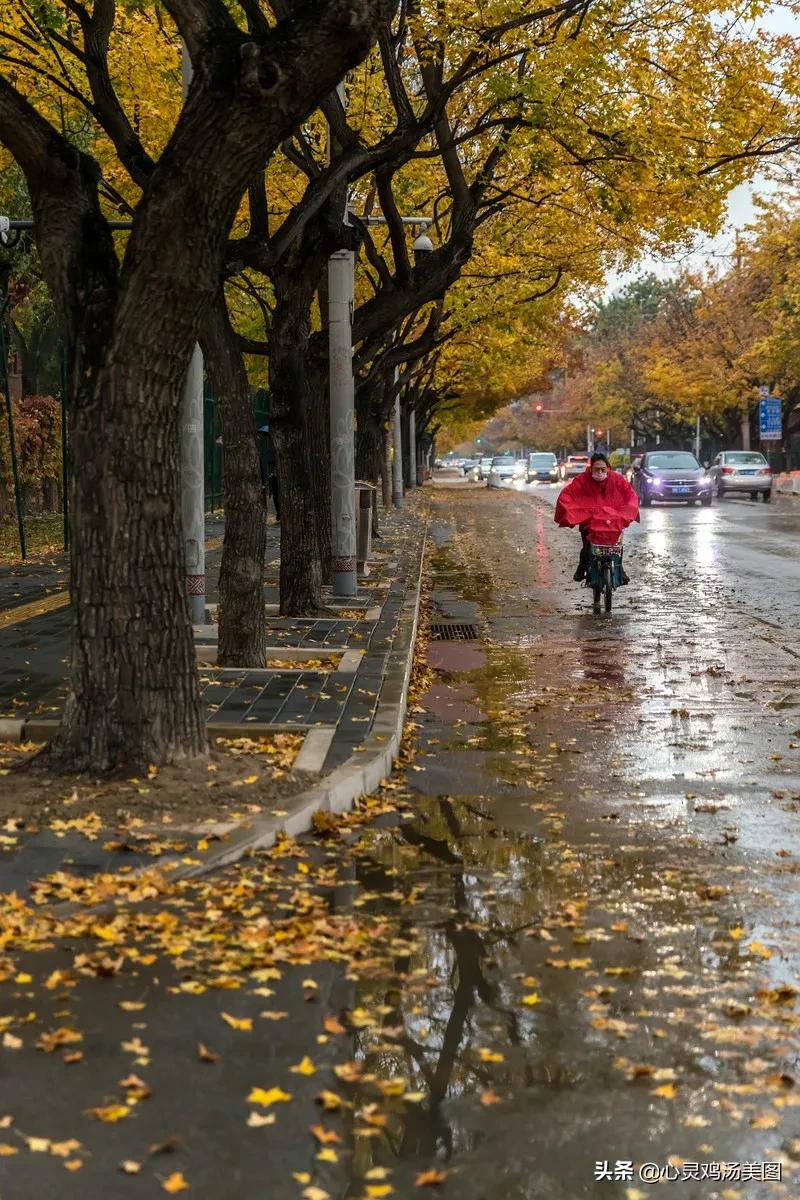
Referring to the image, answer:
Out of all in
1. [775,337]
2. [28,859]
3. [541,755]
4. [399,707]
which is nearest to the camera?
[28,859]

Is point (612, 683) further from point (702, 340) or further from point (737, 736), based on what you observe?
point (702, 340)

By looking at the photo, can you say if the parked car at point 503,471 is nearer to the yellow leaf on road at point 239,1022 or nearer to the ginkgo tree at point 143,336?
the ginkgo tree at point 143,336

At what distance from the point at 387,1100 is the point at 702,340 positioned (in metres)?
67.4

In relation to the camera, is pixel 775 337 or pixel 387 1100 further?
pixel 775 337

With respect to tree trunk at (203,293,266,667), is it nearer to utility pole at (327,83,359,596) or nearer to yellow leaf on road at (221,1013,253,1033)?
utility pole at (327,83,359,596)

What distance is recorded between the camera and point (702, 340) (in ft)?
227

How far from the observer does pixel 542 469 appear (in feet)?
305

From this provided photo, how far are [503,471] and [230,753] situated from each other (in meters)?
86.2

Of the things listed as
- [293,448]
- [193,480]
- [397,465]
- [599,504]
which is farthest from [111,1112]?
[397,465]

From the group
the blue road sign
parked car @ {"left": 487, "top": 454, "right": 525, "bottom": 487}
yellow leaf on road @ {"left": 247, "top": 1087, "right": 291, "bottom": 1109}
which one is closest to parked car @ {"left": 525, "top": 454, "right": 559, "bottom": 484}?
parked car @ {"left": 487, "top": 454, "right": 525, "bottom": 487}

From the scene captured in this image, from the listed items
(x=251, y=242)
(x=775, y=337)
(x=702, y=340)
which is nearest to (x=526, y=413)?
(x=702, y=340)

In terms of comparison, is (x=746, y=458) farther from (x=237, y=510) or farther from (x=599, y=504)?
(x=237, y=510)

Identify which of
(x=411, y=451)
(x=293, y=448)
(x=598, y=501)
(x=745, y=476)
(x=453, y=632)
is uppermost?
(x=293, y=448)

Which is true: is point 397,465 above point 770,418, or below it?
below
